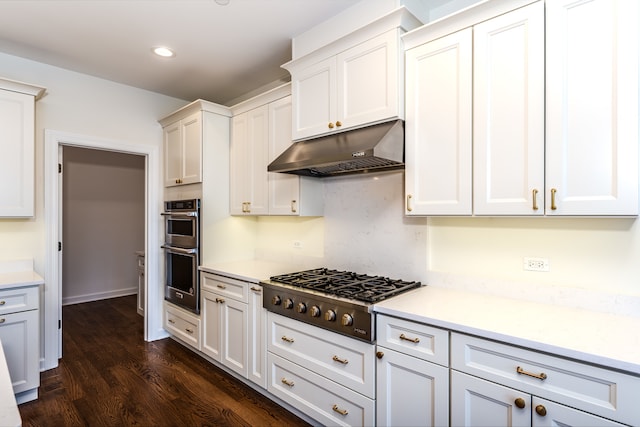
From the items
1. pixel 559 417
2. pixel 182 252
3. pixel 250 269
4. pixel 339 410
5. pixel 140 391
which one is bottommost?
pixel 140 391

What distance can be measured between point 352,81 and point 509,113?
96 cm

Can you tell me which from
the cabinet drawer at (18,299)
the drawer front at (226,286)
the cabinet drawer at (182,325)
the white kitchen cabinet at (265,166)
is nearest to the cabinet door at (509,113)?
the white kitchen cabinet at (265,166)

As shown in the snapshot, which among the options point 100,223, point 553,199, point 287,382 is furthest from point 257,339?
point 100,223

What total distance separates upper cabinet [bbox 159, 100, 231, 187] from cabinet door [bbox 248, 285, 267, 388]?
1.36 m

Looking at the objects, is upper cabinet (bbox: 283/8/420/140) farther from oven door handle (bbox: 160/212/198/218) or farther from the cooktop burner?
oven door handle (bbox: 160/212/198/218)

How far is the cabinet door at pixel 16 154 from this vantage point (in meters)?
2.58

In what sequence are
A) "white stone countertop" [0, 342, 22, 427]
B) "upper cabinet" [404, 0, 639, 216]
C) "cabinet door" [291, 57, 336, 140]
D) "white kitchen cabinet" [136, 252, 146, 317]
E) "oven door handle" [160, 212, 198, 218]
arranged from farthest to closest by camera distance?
"white kitchen cabinet" [136, 252, 146, 317] → "oven door handle" [160, 212, 198, 218] → "cabinet door" [291, 57, 336, 140] → "upper cabinet" [404, 0, 639, 216] → "white stone countertop" [0, 342, 22, 427]

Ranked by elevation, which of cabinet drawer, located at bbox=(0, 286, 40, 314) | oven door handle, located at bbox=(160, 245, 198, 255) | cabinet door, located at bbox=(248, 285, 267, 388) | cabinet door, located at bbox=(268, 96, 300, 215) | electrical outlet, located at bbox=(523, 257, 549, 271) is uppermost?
cabinet door, located at bbox=(268, 96, 300, 215)

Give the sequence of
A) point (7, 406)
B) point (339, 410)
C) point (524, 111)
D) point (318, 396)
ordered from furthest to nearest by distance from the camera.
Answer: point (318, 396) < point (339, 410) < point (524, 111) < point (7, 406)

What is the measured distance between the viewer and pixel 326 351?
2.04 metres

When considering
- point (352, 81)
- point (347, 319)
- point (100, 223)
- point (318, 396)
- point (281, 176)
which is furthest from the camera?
point (100, 223)

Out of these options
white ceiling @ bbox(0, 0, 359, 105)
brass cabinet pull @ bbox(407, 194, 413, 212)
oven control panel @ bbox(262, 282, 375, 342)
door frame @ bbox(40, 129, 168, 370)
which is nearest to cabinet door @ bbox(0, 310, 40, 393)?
door frame @ bbox(40, 129, 168, 370)

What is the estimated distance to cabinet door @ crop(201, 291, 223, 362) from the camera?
9.43 feet

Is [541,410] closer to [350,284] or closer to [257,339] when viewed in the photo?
[350,284]
